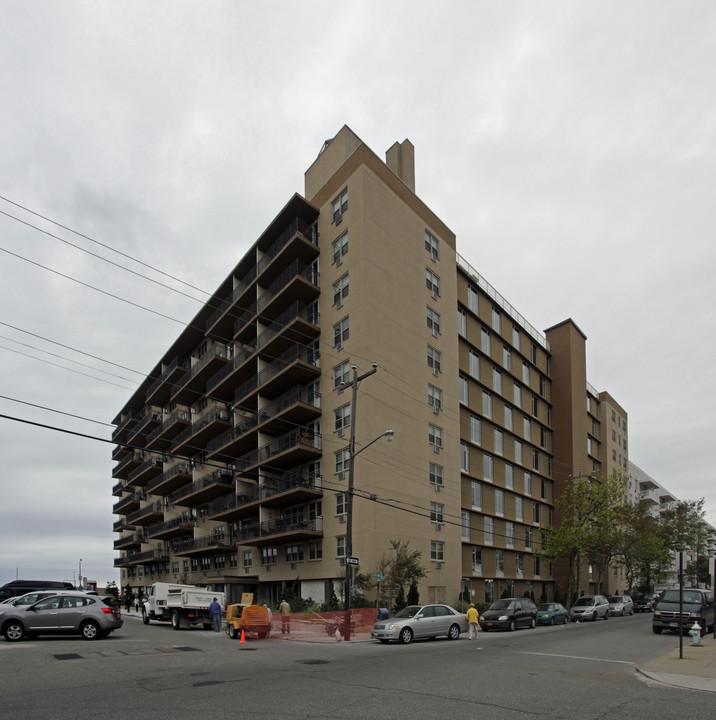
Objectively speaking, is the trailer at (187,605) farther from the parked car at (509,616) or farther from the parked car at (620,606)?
the parked car at (620,606)

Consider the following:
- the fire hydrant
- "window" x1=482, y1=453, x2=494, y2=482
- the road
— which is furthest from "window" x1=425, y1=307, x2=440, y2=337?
the fire hydrant

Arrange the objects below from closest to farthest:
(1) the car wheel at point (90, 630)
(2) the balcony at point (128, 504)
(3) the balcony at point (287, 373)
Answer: (1) the car wheel at point (90, 630), (3) the balcony at point (287, 373), (2) the balcony at point (128, 504)

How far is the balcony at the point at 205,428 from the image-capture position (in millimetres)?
50500

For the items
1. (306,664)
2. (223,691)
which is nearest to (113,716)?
(223,691)

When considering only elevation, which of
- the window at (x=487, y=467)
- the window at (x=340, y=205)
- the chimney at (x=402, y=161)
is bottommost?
the window at (x=487, y=467)

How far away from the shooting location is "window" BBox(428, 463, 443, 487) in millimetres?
41031

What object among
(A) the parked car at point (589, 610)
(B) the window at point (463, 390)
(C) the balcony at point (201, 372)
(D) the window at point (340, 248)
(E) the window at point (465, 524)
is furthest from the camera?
(C) the balcony at point (201, 372)

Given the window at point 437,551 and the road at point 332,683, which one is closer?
the road at point 332,683

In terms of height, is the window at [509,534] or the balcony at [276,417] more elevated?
the balcony at [276,417]

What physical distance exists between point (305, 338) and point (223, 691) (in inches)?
1224

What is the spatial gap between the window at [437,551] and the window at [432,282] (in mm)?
16930

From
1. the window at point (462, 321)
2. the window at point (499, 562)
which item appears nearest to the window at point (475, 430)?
the window at point (462, 321)

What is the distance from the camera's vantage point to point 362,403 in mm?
36250

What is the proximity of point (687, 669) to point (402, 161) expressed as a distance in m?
39.2
